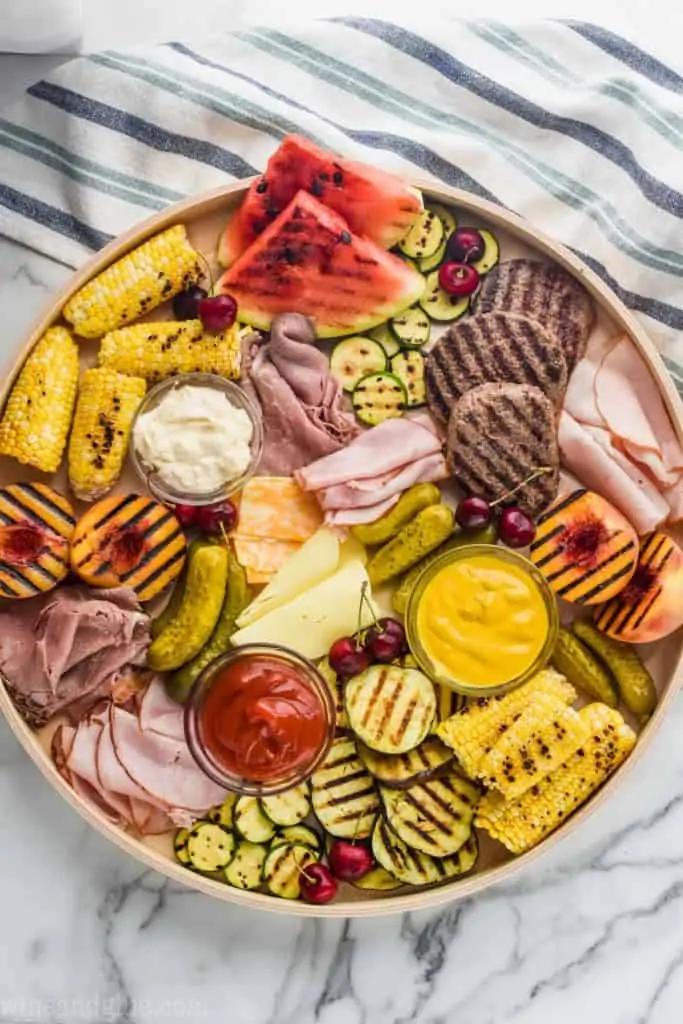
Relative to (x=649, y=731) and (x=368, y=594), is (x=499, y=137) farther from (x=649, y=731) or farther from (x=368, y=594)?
(x=649, y=731)

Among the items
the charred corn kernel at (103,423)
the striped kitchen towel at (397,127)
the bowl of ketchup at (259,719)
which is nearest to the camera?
the bowl of ketchup at (259,719)

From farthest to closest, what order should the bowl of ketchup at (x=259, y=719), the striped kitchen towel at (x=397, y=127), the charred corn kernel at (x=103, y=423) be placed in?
1. the striped kitchen towel at (x=397, y=127)
2. the charred corn kernel at (x=103, y=423)
3. the bowl of ketchup at (x=259, y=719)

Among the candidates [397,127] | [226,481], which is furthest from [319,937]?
[397,127]

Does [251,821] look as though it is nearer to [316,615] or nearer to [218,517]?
[316,615]

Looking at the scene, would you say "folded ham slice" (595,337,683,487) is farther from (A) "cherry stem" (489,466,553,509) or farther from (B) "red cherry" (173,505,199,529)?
(B) "red cherry" (173,505,199,529)

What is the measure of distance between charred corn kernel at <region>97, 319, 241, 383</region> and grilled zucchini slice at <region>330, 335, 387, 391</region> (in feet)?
0.72

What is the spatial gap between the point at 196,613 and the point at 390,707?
453 millimetres

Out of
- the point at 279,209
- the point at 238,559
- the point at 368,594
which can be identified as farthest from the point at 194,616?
the point at 279,209

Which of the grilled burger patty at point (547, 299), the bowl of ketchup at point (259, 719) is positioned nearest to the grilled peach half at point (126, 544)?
the bowl of ketchup at point (259, 719)

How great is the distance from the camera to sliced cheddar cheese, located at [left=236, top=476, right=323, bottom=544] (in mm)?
2984

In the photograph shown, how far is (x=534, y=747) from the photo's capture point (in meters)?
2.86

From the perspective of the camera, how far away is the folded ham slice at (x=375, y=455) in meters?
2.93

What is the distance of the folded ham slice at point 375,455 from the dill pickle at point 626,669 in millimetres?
514

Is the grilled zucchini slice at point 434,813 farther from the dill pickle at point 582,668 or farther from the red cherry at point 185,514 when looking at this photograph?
the red cherry at point 185,514
